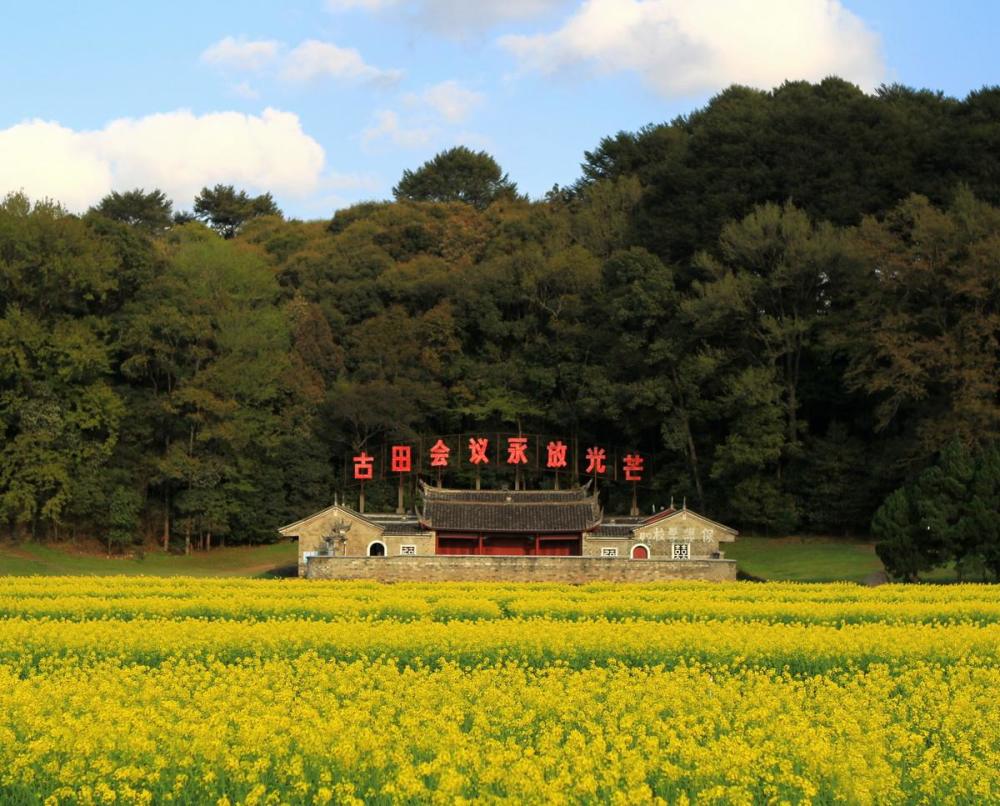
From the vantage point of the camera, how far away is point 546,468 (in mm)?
56250

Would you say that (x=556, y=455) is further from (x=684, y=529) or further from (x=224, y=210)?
(x=224, y=210)

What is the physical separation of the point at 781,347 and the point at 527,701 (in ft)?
132

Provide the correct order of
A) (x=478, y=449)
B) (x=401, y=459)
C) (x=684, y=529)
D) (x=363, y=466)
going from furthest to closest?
(x=478, y=449) → (x=401, y=459) → (x=363, y=466) → (x=684, y=529)

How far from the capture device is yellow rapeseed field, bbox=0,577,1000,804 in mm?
9523

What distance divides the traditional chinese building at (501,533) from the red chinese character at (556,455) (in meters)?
4.56

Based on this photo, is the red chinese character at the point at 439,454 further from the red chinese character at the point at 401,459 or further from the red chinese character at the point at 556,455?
the red chinese character at the point at 556,455

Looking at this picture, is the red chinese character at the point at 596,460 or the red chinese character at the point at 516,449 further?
the red chinese character at the point at 516,449

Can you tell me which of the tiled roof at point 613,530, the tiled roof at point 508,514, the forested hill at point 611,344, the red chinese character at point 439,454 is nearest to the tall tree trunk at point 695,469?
the forested hill at point 611,344

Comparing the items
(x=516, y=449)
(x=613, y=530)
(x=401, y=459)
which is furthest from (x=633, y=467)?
(x=401, y=459)

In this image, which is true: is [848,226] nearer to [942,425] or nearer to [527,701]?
[942,425]

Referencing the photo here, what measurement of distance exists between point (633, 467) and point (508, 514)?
8738mm

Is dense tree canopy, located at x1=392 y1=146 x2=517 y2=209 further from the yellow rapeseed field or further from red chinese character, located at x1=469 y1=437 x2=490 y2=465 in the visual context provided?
the yellow rapeseed field

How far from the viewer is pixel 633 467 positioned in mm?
53719

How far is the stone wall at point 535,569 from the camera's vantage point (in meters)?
38.8
